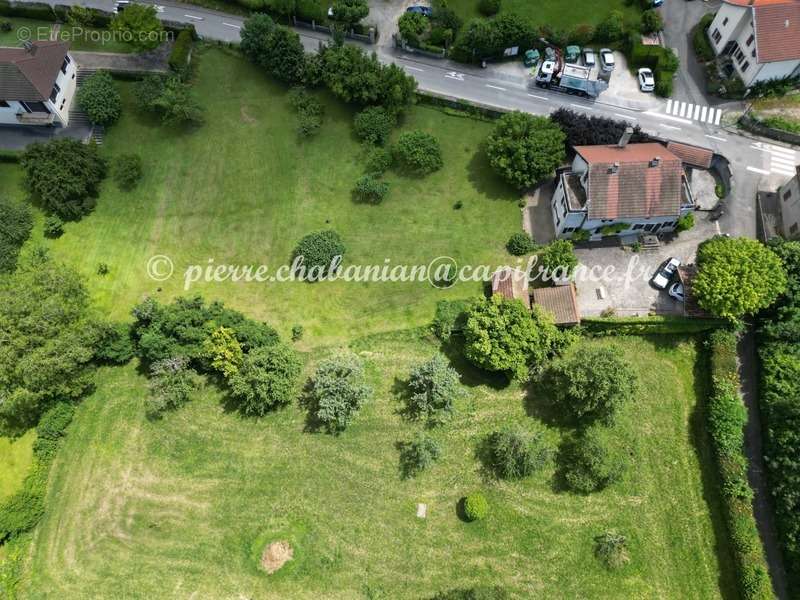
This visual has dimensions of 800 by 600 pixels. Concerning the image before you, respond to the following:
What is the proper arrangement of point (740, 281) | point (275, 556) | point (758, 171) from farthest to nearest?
point (758, 171) < point (740, 281) < point (275, 556)

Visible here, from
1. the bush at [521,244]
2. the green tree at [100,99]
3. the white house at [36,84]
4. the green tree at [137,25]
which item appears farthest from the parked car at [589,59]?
the white house at [36,84]

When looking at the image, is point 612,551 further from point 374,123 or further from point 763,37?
point 763,37

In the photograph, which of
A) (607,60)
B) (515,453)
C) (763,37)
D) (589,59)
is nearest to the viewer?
(515,453)

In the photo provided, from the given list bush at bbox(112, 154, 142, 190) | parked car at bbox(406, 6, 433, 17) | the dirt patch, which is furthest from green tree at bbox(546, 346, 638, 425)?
bush at bbox(112, 154, 142, 190)

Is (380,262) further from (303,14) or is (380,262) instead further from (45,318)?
(303,14)

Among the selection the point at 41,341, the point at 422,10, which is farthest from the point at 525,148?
the point at 41,341

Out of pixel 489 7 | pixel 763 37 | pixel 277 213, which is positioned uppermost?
pixel 763 37

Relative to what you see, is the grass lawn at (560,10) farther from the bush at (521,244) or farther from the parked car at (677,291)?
the parked car at (677,291)
